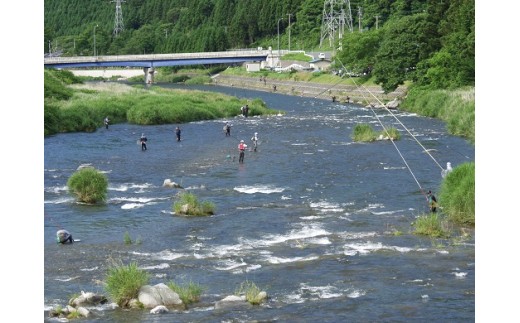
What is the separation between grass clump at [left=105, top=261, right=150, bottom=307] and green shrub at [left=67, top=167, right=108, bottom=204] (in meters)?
15.3

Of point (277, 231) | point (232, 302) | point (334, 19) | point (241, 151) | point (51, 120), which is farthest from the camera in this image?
point (334, 19)

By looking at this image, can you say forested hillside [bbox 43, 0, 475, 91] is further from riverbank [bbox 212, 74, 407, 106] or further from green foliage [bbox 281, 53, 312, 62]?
green foliage [bbox 281, 53, 312, 62]

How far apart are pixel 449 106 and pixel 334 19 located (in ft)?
270

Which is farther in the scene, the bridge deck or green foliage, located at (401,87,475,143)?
the bridge deck

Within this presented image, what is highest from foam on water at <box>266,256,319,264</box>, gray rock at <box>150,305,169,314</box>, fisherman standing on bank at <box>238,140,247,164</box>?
fisherman standing on bank at <box>238,140,247,164</box>

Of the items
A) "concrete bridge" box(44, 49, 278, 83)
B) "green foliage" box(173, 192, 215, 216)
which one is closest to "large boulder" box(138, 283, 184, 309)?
"green foliage" box(173, 192, 215, 216)

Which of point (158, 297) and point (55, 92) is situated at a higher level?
point (55, 92)

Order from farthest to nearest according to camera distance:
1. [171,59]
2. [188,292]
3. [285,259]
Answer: [171,59] < [285,259] < [188,292]

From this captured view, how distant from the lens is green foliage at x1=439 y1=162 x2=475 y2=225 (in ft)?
107

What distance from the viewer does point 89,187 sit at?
1500 inches

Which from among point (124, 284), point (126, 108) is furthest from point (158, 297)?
point (126, 108)

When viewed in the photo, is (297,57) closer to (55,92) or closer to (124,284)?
(55,92)

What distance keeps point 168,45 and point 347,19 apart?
44.2m

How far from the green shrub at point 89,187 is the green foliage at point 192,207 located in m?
4.13
